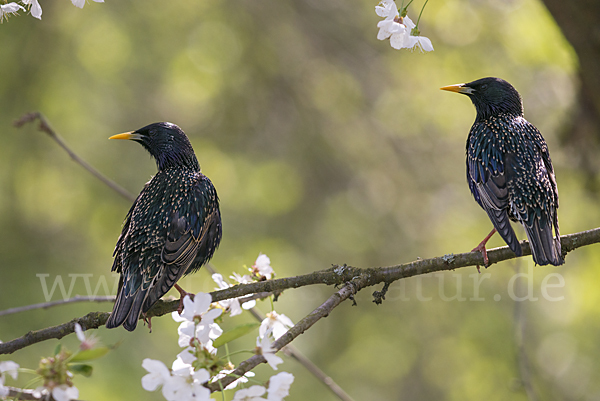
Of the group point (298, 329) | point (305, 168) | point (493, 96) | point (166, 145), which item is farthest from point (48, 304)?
point (305, 168)

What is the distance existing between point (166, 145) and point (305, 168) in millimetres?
4171

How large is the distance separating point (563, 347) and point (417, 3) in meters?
4.33

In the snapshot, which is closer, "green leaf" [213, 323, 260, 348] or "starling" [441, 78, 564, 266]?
"green leaf" [213, 323, 260, 348]

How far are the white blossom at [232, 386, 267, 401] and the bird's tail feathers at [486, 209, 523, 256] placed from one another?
1.69 metres

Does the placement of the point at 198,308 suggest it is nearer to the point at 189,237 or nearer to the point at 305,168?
the point at 189,237

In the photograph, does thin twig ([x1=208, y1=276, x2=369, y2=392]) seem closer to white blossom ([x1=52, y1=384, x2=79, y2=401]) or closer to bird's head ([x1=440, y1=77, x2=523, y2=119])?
white blossom ([x1=52, y1=384, x2=79, y2=401])

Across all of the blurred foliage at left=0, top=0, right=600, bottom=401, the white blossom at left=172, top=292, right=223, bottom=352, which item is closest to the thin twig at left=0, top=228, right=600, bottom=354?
the white blossom at left=172, top=292, right=223, bottom=352

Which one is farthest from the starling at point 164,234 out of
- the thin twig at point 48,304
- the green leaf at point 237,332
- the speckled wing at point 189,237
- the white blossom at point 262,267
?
the green leaf at point 237,332

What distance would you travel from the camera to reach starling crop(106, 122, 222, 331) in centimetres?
314

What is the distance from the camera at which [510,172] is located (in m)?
3.49

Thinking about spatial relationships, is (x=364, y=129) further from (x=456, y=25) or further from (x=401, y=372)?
(x=401, y=372)

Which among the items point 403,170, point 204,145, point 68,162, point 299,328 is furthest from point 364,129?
point 299,328

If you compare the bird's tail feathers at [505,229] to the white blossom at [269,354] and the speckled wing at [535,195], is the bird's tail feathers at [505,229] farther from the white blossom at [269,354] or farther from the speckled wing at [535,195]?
the white blossom at [269,354]

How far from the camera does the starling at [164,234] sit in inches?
124
